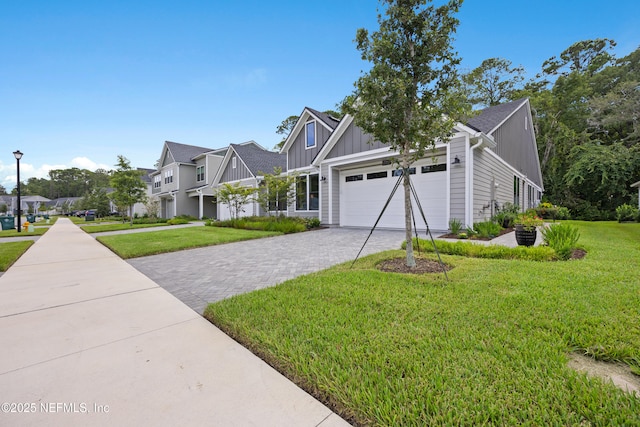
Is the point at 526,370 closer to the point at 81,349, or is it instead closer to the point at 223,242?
the point at 81,349

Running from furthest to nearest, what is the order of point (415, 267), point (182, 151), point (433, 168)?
point (182, 151), point (433, 168), point (415, 267)

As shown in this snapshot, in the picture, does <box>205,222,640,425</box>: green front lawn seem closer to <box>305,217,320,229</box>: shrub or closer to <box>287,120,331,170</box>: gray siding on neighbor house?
<box>305,217,320,229</box>: shrub

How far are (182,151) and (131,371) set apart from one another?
27.5 m

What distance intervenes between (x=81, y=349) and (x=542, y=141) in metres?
29.7

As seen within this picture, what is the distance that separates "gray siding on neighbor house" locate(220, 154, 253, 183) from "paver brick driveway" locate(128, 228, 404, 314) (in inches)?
413

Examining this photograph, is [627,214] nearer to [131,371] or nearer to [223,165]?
[131,371]

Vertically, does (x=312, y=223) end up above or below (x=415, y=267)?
above

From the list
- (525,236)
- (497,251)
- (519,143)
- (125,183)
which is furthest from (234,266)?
(125,183)

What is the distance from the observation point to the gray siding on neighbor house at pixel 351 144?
1045 cm

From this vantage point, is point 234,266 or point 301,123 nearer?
point 234,266

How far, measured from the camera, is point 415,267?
4.32 meters

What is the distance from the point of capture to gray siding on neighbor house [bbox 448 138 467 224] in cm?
809

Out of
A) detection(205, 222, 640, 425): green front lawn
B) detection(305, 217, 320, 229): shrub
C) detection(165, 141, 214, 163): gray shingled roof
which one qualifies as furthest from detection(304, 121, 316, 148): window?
detection(165, 141, 214, 163): gray shingled roof

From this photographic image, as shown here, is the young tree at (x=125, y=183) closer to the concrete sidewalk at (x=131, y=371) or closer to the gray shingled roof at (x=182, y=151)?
the gray shingled roof at (x=182, y=151)
